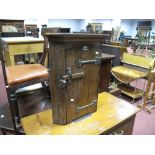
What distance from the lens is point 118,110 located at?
3.39 feet

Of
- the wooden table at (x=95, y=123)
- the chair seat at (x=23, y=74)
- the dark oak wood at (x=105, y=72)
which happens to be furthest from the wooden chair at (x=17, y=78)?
the dark oak wood at (x=105, y=72)

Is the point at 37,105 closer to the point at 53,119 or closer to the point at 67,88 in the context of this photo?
the point at 53,119

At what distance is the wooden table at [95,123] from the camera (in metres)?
0.83

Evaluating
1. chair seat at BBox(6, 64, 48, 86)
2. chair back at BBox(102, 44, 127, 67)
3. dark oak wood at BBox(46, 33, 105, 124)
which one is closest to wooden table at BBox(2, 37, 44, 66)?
chair seat at BBox(6, 64, 48, 86)

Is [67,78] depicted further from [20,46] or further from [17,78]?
[20,46]

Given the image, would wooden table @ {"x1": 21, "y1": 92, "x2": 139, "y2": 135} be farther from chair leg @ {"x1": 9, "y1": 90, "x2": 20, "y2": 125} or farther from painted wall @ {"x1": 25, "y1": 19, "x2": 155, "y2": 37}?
painted wall @ {"x1": 25, "y1": 19, "x2": 155, "y2": 37}

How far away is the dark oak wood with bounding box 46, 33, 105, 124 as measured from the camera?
2.38 feet

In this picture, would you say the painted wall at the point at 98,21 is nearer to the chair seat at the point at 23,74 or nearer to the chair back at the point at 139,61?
the chair back at the point at 139,61

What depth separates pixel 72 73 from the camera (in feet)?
2.59

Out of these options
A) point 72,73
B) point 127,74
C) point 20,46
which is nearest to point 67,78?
point 72,73

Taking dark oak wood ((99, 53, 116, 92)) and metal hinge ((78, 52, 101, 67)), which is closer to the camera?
metal hinge ((78, 52, 101, 67))

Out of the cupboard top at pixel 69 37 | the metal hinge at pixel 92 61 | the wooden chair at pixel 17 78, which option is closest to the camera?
the cupboard top at pixel 69 37

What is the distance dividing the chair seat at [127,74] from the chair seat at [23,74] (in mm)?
1437

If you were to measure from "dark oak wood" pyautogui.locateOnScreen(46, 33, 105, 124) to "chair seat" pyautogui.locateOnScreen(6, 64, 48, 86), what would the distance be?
17.6 inches
